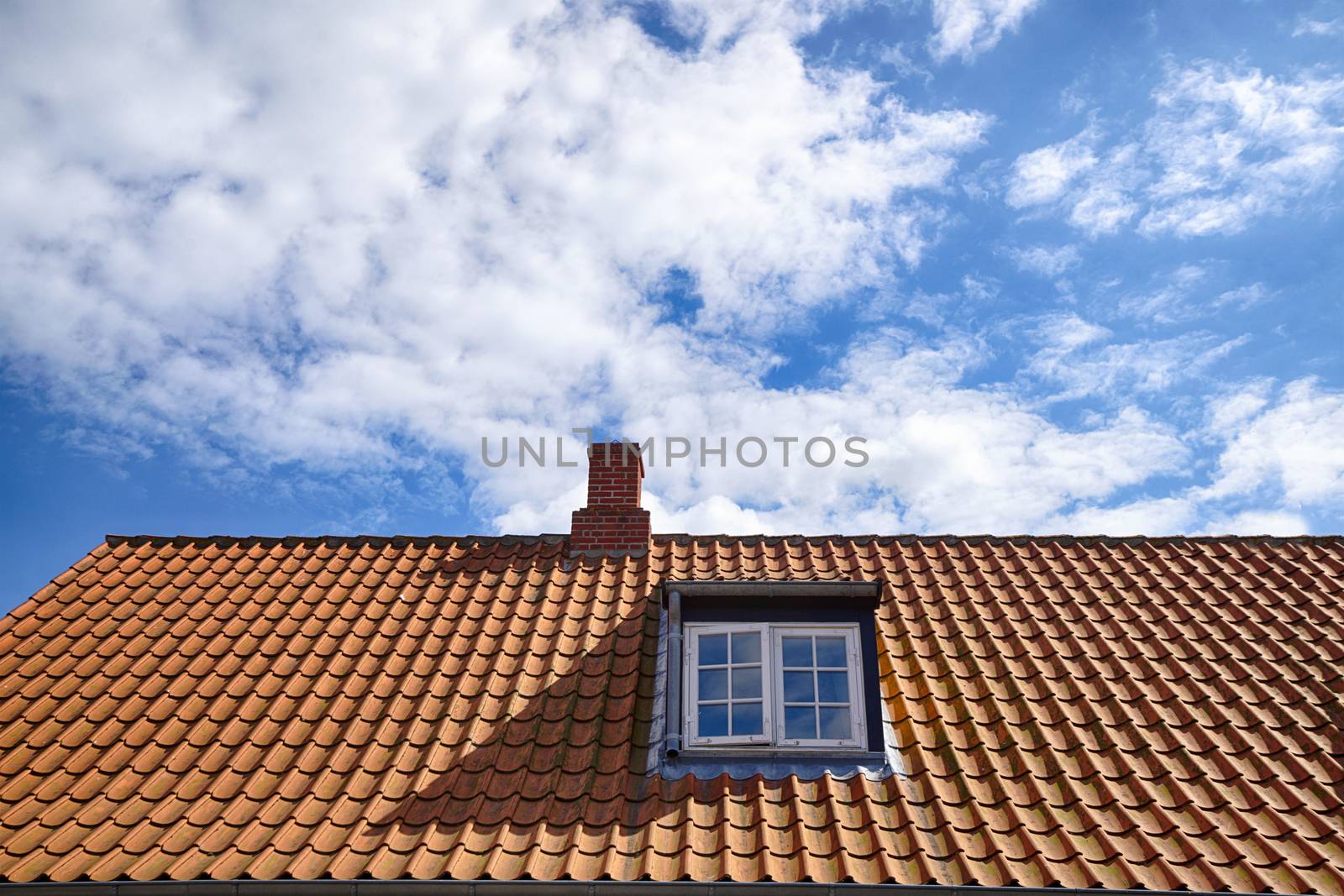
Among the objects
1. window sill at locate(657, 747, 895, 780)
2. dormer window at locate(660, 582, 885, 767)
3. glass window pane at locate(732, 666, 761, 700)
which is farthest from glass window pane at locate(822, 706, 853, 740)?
glass window pane at locate(732, 666, 761, 700)

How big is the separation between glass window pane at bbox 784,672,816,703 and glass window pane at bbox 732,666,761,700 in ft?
0.65

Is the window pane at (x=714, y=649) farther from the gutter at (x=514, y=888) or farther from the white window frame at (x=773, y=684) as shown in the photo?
the gutter at (x=514, y=888)

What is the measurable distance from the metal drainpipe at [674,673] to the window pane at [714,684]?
0.58 ft

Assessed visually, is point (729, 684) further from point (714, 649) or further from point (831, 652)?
point (831, 652)

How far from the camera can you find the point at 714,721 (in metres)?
7.27

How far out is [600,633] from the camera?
336 inches

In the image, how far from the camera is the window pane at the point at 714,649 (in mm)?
7695

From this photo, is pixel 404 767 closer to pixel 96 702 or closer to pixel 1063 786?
pixel 96 702

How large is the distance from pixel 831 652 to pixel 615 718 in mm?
1654

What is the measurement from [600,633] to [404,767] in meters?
2.05

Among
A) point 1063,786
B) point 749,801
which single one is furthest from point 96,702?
point 1063,786

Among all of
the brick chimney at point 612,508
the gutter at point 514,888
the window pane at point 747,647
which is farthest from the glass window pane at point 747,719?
the brick chimney at point 612,508

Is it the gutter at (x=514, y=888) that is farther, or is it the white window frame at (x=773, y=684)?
the white window frame at (x=773, y=684)

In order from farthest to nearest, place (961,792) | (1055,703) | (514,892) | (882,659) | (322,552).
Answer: (322,552) < (882,659) < (1055,703) < (961,792) < (514,892)
